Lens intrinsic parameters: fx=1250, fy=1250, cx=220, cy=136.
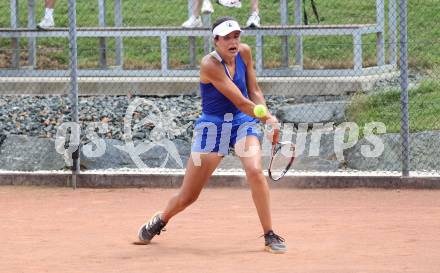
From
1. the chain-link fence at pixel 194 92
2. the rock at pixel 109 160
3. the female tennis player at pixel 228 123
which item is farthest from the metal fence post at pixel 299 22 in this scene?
the female tennis player at pixel 228 123

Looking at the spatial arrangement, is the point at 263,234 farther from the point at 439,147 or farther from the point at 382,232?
the point at 439,147

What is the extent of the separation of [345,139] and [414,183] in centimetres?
221

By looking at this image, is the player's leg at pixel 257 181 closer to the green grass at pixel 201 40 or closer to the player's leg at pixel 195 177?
the player's leg at pixel 195 177

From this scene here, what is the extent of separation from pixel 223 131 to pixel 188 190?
20.4 inches

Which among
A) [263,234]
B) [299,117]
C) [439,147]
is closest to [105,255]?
[263,234]

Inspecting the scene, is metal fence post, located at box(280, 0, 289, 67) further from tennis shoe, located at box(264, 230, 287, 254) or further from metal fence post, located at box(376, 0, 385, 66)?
tennis shoe, located at box(264, 230, 287, 254)

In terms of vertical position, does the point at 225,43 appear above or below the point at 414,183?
above

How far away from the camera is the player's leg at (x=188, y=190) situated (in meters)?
9.23

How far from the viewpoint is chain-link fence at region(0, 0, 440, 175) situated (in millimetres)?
13555

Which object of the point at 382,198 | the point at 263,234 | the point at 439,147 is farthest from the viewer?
the point at 439,147

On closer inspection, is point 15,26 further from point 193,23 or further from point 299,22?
point 299,22

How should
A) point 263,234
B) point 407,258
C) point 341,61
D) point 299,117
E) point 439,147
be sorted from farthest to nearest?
point 341,61
point 299,117
point 439,147
point 263,234
point 407,258

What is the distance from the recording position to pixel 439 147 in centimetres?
1338

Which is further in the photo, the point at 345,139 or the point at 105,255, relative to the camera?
the point at 345,139
